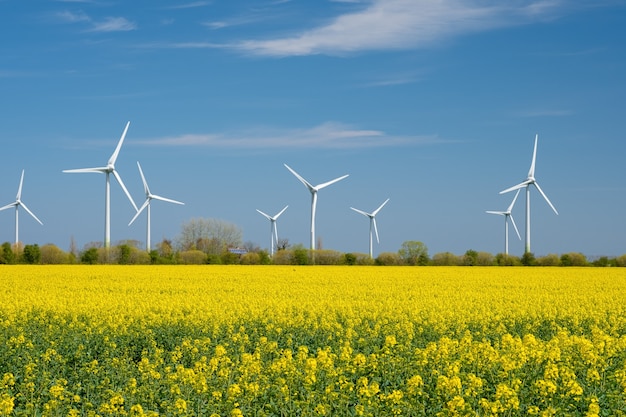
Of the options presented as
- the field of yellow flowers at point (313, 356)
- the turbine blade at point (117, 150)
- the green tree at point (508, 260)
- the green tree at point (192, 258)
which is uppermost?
the turbine blade at point (117, 150)

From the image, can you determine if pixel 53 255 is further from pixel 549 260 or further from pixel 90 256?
pixel 549 260

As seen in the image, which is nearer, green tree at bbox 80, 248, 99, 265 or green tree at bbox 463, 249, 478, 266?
green tree at bbox 80, 248, 99, 265

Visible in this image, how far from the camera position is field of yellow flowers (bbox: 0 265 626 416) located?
9.47 metres

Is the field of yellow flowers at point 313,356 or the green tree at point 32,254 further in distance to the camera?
the green tree at point 32,254

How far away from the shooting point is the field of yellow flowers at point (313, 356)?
9.47 meters

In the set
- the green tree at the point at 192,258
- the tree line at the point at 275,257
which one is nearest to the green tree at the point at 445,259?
the tree line at the point at 275,257

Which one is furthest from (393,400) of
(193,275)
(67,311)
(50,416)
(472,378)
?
(193,275)

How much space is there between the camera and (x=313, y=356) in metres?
13.1

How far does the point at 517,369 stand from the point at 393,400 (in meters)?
3.64

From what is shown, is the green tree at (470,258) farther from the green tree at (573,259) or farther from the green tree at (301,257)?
the green tree at (301,257)

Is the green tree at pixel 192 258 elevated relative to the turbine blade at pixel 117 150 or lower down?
lower down

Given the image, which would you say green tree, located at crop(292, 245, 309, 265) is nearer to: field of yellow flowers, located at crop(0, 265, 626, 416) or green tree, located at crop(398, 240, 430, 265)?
green tree, located at crop(398, 240, 430, 265)

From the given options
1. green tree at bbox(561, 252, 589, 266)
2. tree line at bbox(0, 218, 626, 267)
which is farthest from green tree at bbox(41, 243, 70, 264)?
green tree at bbox(561, 252, 589, 266)

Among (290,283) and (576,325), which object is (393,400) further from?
(290,283)
